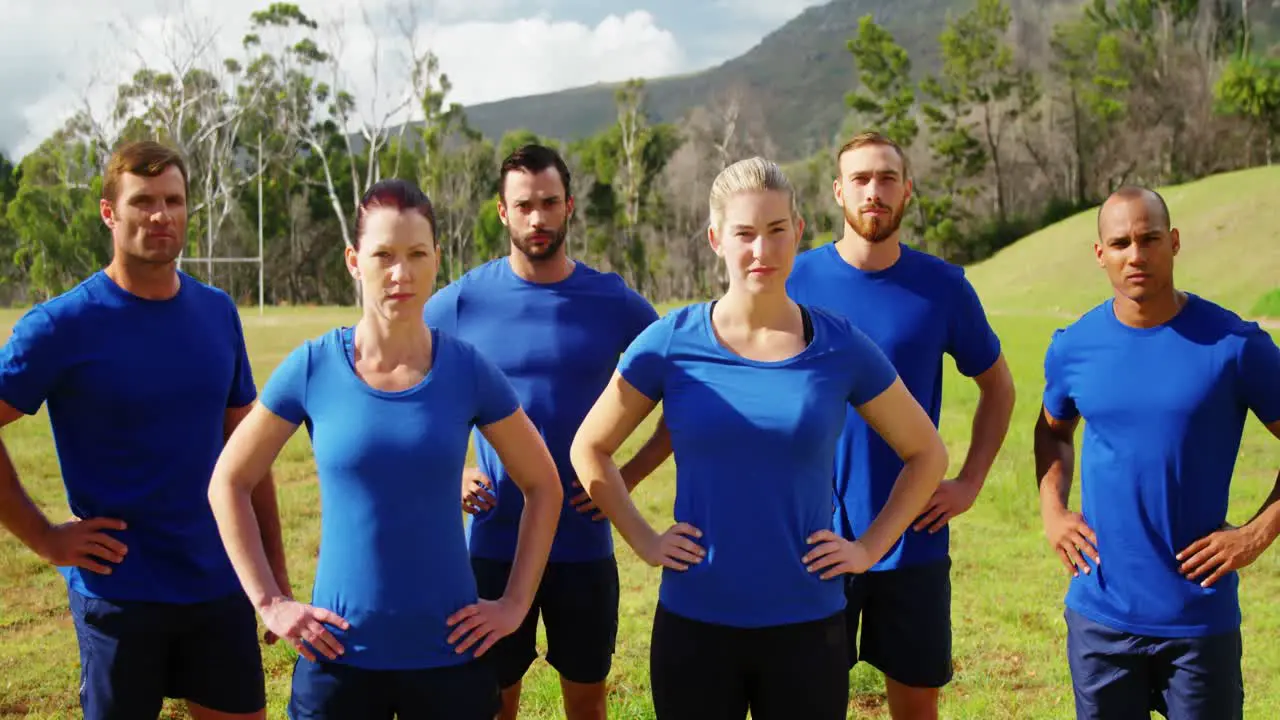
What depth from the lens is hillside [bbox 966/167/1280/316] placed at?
101ft

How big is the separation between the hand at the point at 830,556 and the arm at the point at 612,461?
35cm

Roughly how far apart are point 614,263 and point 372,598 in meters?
57.5

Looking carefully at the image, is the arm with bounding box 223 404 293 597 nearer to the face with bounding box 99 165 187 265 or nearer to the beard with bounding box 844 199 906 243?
the face with bounding box 99 165 187 265

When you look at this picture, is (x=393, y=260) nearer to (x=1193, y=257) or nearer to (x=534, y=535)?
(x=534, y=535)

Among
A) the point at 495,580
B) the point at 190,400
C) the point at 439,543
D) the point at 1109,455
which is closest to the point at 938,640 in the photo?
the point at 1109,455

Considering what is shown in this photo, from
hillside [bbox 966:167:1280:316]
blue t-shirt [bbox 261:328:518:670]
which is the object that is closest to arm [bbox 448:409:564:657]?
blue t-shirt [bbox 261:328:518:670]

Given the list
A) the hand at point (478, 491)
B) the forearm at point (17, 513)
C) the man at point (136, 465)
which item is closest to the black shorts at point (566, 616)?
the hand at point (478, 491)

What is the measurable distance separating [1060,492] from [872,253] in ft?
3.58

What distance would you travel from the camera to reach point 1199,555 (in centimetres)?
344

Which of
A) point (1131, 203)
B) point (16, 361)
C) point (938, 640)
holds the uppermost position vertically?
point (1131, 203)

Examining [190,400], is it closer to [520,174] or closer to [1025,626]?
[520,174]

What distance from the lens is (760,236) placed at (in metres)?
2.98

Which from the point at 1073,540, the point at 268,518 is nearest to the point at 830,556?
the point at 1073,540

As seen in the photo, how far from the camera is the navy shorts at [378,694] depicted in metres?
2.88
